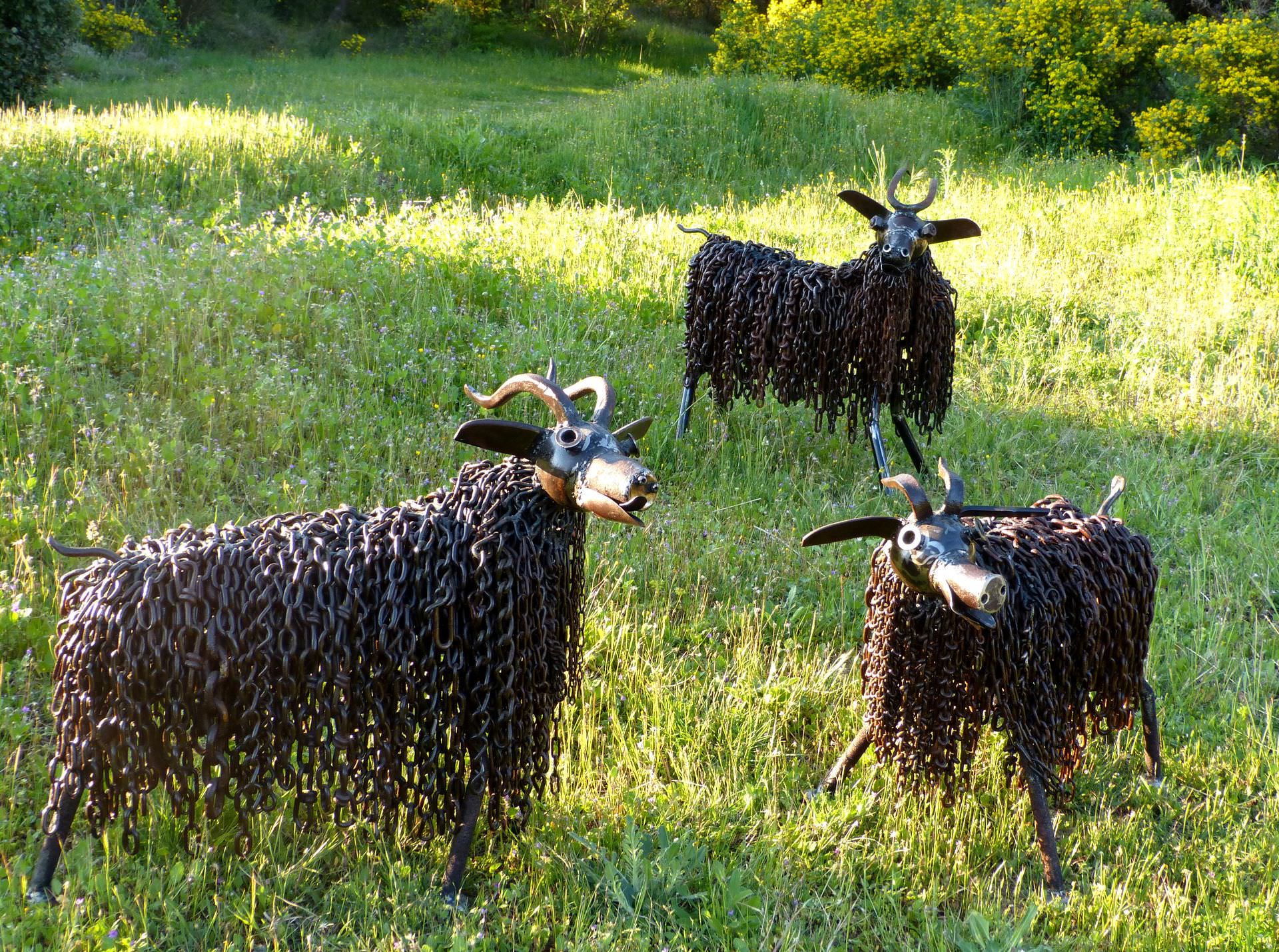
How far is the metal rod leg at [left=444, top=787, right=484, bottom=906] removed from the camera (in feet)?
9.79

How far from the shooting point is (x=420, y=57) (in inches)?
961

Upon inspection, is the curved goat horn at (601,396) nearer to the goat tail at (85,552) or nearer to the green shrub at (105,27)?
the goat tail at (85,552)

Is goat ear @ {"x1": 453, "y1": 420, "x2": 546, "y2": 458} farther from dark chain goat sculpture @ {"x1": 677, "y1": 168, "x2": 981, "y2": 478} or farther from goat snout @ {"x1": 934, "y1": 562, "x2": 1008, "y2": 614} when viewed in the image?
dark chain goat sculpture @ {"x1": 677, "y1": 168, "x2": 981, "y2": 478}

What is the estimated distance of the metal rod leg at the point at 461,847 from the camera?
9.79 feet

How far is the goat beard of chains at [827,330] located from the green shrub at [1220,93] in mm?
8634

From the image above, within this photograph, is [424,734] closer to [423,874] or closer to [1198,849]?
[423,874]

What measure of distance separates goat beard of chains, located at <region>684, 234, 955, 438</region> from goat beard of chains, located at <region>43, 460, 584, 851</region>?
305 centimetres

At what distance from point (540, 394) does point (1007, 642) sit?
1.67m

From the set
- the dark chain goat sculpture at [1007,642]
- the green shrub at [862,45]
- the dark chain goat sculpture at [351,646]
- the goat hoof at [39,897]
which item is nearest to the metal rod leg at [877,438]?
the dark chain goat sculpture at [1007,642]

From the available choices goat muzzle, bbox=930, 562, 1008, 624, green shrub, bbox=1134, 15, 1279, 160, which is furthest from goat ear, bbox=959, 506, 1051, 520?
green shrub, bbox=1134, 15, 1279, 160

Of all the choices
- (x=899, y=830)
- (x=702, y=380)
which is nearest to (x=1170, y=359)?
(x=702, y=380)

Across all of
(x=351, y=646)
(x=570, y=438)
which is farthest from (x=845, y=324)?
(x=351, y=646)

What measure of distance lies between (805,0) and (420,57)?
379 inches

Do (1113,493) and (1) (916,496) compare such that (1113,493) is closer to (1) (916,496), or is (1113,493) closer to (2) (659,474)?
(1) (916,496)
